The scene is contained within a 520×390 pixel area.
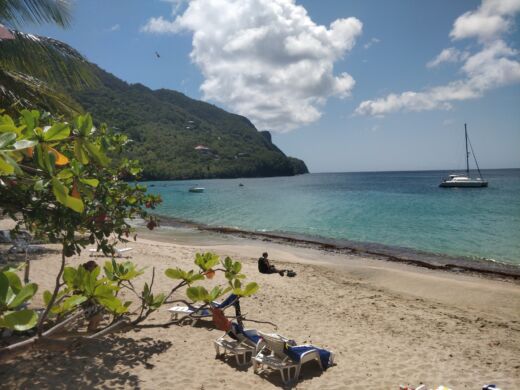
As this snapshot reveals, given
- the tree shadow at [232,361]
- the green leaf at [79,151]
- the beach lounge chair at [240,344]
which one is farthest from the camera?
the beach lounge chair at [240,344]

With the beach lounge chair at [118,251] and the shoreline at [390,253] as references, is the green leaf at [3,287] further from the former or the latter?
the shoreline at [390,253]

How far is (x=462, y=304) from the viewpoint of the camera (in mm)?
11031

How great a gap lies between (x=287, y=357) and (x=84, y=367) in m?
3.16

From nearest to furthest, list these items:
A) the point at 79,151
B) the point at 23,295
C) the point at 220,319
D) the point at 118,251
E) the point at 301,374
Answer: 1. the point at 23,295
2. the point at 79,151
3. the point at 220,319
4. the point at 301,374
5. the point at 118,251

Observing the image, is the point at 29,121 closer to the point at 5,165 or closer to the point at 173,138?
the point at 5,165

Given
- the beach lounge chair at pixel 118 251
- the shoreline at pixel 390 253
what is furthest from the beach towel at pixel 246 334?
the shoreline at pixel 390 253

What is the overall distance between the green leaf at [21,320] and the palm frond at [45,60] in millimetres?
7656

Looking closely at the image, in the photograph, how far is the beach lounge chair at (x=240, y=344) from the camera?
20.8 feet

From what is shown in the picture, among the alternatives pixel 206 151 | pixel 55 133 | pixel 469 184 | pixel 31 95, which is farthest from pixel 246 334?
pixel 206 151

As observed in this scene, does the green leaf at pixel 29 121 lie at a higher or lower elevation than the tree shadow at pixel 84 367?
higher

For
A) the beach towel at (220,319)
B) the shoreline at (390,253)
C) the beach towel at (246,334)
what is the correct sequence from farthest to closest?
the shoreline at (390,253)
the beach towel at (246,334)
the beach towel at (220,319)

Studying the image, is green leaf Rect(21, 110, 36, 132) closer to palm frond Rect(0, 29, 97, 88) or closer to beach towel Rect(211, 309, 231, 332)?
beach towel Rect(211, 309, 231, 332)

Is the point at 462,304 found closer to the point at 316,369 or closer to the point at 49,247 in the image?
the point at 316,369

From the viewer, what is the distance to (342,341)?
748 cm
